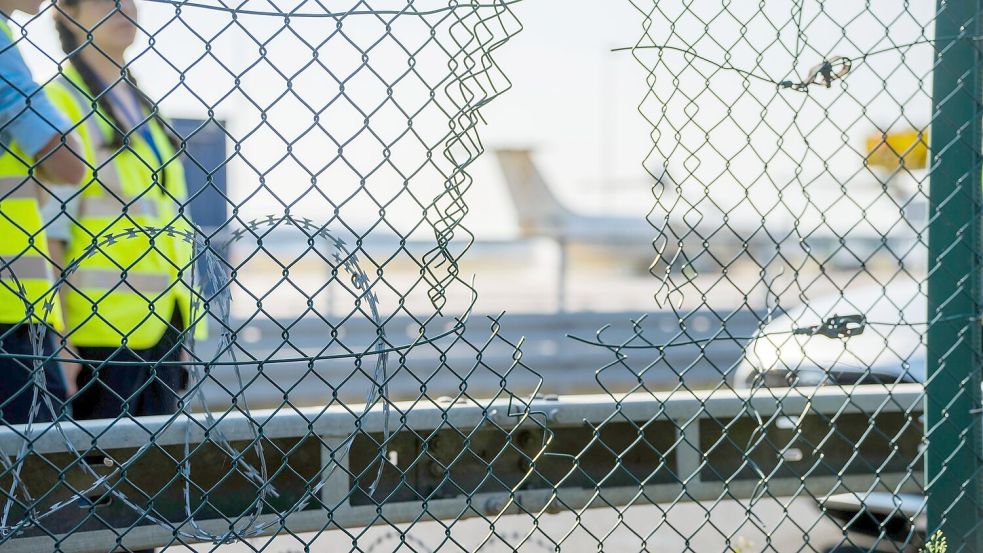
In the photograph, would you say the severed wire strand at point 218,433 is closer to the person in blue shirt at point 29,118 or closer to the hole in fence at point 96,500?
the hole in fence at point 96,500

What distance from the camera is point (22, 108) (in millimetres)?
2537

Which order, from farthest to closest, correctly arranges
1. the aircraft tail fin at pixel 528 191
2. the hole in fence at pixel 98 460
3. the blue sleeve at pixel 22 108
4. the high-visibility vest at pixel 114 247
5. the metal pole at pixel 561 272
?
the aircraft tail fin at pixel 528 191, the metal pole at pixel 561 272, the high-visibility vest at pixel 114 247, the blue sleeve at pixel 22 108, the hole in fence at pixel 98 460

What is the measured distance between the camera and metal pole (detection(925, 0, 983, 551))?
2939mm

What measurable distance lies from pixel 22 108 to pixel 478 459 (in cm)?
147

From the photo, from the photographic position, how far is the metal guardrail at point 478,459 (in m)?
2.30

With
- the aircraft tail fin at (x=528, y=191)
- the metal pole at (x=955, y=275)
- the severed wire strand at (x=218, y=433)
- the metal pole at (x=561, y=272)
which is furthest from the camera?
the aircraft tail fin at (x=528, y=191)

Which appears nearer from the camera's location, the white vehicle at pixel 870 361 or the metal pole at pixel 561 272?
the white vehicle at pixel 870 361

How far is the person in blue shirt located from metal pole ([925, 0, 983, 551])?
7.93 ft

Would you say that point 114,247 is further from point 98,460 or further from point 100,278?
point 98,460

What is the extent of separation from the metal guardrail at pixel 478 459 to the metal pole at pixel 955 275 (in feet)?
0.40

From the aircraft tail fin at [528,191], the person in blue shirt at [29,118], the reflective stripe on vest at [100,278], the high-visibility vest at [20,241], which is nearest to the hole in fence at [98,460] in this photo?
the high-visibility vest at [20,241]

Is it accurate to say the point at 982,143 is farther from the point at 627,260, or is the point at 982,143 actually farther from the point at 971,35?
the point at 627,260

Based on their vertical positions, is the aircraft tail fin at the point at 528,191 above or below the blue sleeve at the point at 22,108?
below

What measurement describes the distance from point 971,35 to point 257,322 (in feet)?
23.4
